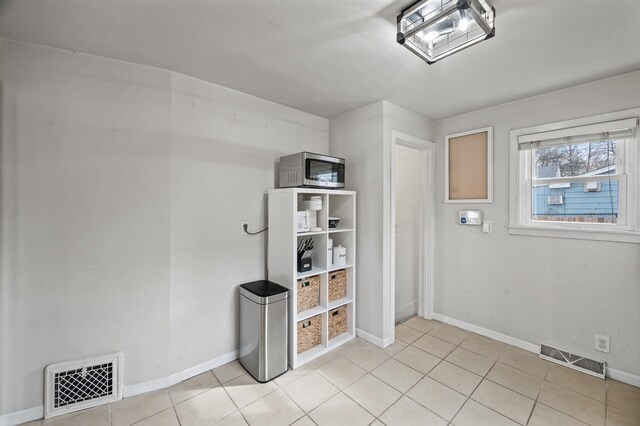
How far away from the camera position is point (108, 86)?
185cm

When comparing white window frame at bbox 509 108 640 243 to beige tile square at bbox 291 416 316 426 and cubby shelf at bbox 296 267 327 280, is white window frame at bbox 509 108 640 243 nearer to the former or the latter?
cubby shelf at bbox 296 267 327 280

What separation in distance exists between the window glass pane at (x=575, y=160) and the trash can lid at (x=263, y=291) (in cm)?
264

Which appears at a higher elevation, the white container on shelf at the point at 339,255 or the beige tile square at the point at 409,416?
the white container on shelf at the point at 339,255

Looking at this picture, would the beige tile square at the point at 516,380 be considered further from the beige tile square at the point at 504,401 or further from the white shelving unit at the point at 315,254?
the white shelving unit at the point at 315,254

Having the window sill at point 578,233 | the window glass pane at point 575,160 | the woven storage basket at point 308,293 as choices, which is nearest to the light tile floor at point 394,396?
the woven storage basket at point 308,293

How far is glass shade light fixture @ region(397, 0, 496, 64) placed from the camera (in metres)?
1.26

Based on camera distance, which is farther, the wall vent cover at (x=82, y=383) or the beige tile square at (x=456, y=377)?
the beige tile square at (x=456, y=377)

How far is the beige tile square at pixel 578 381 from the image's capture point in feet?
6.42

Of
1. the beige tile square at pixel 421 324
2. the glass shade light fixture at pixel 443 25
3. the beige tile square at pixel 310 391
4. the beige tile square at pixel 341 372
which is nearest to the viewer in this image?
the glass shade light fixture at pixel 443 25

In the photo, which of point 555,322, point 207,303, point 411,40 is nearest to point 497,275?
point 555,322

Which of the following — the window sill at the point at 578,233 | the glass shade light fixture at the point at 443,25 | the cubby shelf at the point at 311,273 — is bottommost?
the cubby shelf at the point at 311,273

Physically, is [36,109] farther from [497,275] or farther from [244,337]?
[497,275]

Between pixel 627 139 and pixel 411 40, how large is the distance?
2054 millimetres

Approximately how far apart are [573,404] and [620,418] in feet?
0.74
